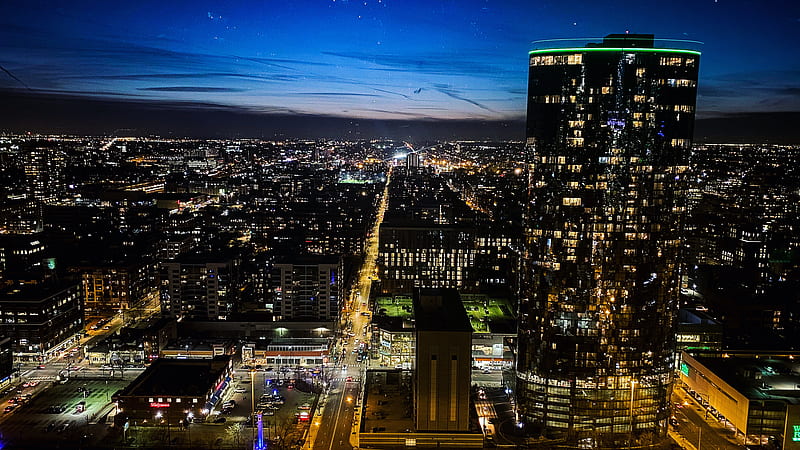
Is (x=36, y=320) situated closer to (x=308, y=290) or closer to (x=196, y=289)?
(x=196, y=289)

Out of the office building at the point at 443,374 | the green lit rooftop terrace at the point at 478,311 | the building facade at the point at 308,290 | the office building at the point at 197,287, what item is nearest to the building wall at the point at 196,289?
the office building at the point at 197,287

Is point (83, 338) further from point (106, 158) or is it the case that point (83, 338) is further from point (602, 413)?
point (106, 158)

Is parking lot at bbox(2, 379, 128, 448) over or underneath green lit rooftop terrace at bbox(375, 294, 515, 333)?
underneath

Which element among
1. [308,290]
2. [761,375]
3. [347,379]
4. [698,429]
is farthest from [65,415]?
[761,375]

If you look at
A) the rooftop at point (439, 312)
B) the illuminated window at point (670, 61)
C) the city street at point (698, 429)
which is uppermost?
the illuminated window at point (670, 61)

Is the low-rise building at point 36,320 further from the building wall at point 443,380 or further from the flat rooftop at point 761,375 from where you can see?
the flat rooftop at point 761,375

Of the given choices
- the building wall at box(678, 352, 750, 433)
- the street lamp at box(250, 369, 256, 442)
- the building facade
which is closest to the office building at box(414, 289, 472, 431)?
the street lamp at box(250, 369, 256, 442)

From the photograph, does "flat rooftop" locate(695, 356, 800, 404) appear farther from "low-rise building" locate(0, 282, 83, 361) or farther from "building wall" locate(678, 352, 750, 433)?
"low-rise building" locate(0, 282, 83, 361)
